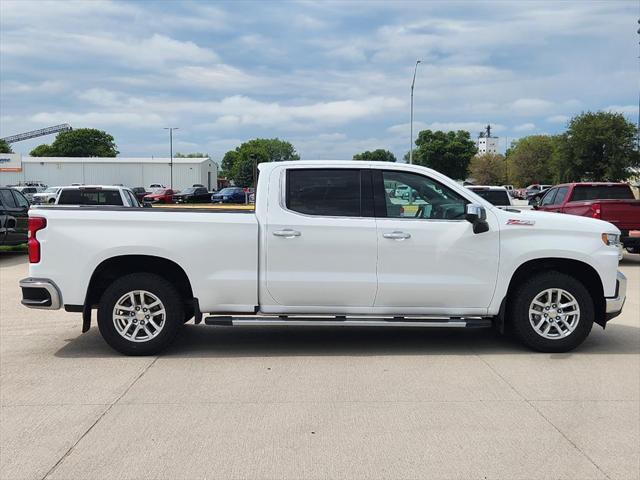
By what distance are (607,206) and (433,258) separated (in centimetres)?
899

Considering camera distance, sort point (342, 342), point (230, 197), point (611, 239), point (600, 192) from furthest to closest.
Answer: point (230, 197) < point (600, 192) < point (342, 342) < point (611, 239)

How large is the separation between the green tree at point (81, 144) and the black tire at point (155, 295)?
128874 mm

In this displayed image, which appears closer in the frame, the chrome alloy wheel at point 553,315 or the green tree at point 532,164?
the chrome alloy wheel at point 553,315

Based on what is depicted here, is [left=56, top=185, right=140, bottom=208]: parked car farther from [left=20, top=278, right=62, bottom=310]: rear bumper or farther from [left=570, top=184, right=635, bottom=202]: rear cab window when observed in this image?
[left=570, top=184, right=635, bottom=202]: rear cab window

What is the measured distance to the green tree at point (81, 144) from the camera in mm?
124562

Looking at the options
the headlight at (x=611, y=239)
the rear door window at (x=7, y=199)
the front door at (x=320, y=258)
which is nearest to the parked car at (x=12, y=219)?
the rear door window at (x=7, y=199)

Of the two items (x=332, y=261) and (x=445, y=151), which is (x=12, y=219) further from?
(x=445, y=151)

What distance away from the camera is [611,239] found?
6.27 meters

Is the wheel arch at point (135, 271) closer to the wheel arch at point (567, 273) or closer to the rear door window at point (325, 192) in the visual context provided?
the rear door window at point (325, 192)

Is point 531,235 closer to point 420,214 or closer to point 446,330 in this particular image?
point 420,214

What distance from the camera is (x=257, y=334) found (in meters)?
7.26

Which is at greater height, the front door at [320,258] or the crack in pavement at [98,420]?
the front door at [320,258]

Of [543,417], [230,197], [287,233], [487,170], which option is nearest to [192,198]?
[230,197]

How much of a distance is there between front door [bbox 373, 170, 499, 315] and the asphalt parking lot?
593 millimetres
